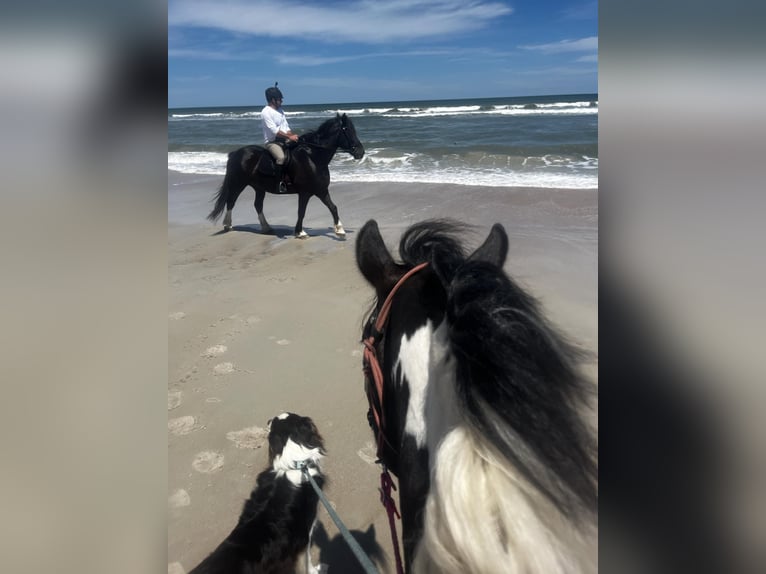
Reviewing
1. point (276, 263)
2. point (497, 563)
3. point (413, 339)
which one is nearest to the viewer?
point (497, 563)

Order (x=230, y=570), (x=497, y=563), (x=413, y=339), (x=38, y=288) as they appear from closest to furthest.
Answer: (x=38, y=288)
(x=497, y=563)
(x=413, y=339)
(x=230, y=570)

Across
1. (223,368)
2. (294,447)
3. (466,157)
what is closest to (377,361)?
(294,447)

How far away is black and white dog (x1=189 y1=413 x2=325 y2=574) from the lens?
6.46ft

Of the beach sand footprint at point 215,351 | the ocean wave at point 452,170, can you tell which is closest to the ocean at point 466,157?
the ocean wave at point 452,170

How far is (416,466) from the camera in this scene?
1150 millimetres

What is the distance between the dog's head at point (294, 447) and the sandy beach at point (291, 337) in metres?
0.34

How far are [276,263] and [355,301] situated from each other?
192 centimetres

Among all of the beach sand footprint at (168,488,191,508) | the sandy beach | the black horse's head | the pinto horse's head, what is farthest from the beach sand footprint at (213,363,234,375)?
the black horse's head

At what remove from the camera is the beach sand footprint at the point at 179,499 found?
104 inches

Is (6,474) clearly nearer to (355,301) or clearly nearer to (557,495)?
(557,495)

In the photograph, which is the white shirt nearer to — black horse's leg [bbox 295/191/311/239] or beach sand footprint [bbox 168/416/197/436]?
black horse's leg [bbox 295/191/311/239]

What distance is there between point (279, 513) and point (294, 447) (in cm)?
36

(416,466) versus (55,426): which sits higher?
(55,426)

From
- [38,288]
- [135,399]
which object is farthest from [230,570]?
[38,288]
